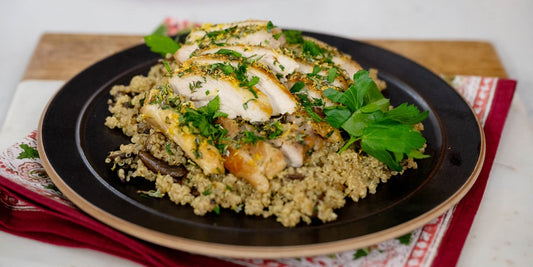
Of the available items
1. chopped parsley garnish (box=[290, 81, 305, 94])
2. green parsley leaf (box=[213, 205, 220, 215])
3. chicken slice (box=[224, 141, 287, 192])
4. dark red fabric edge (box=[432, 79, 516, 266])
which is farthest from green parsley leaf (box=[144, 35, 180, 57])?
dark red fabric edge (box=[432, 79, 516, 266])

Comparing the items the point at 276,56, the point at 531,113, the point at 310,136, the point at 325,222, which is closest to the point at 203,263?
the point at 325,222

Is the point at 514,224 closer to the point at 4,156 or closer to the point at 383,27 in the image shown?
the point at 4,156

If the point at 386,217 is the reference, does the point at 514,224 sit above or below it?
below

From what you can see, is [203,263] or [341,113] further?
[341,113]

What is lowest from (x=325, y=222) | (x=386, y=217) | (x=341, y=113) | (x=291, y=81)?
(x=386, y=217)

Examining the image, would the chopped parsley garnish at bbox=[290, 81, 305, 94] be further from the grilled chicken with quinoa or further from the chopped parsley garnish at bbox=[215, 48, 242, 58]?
the chopped parsley garnish at bbox=[215, 48, 242, 58]

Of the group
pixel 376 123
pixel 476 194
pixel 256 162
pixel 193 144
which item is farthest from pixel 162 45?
pixel 476 194

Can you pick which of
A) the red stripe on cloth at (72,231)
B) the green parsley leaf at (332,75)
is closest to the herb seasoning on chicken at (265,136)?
the green parsley leaf at (332,75)
